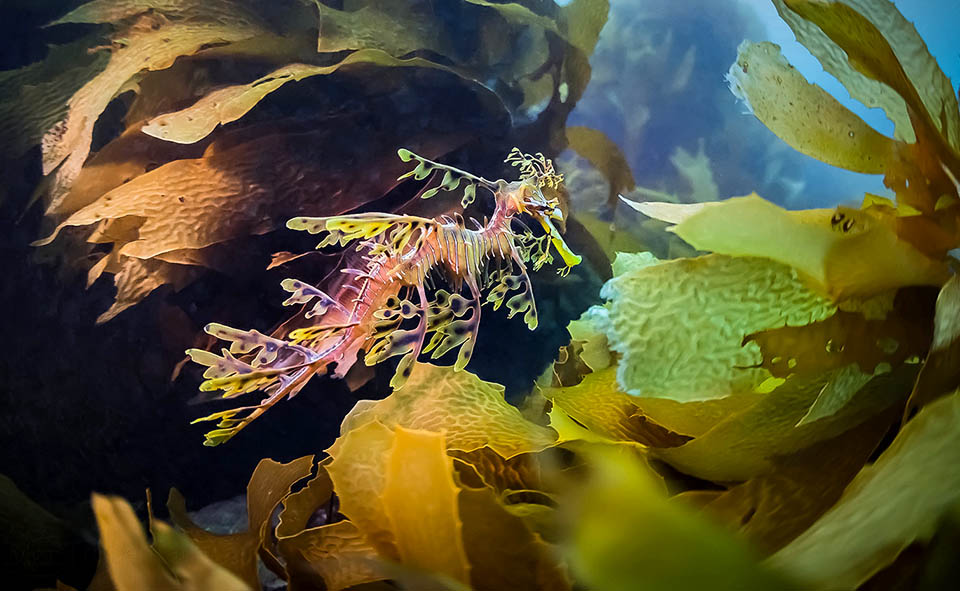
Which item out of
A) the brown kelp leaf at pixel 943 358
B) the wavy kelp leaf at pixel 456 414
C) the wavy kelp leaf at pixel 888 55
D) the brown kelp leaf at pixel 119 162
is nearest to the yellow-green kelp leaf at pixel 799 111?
the wavy kelp leaf at pixel 888 55

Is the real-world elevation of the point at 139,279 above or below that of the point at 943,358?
below

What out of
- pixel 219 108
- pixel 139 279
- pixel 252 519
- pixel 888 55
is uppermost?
pixel 888 55

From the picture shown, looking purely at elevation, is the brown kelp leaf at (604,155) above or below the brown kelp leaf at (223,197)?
above

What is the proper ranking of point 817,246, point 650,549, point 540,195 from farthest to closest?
1. point 540,195
2. point 817,246
3. point 650,549

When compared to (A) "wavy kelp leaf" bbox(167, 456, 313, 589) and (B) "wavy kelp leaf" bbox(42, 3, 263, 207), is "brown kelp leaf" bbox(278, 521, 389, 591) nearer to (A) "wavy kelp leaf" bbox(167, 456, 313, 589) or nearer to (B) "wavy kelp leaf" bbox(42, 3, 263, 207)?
(A) "wavy kelp leaf" bbox(167, 456, 313, 589)

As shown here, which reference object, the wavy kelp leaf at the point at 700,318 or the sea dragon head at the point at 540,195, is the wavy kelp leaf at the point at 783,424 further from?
the sea dragon head at the point at 540,195

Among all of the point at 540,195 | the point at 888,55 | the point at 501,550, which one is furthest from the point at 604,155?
the point at 501,550

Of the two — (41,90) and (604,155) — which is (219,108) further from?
(604,155)

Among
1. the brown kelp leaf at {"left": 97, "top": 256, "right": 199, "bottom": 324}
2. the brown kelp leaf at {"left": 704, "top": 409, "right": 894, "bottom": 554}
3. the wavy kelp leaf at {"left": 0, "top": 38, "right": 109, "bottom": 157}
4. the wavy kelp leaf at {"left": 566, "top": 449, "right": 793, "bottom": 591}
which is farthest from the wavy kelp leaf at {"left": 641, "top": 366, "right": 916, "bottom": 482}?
the wavy kelp leaf at {"left": 0, "top": 38, "right": 109, "bottom": 157}
